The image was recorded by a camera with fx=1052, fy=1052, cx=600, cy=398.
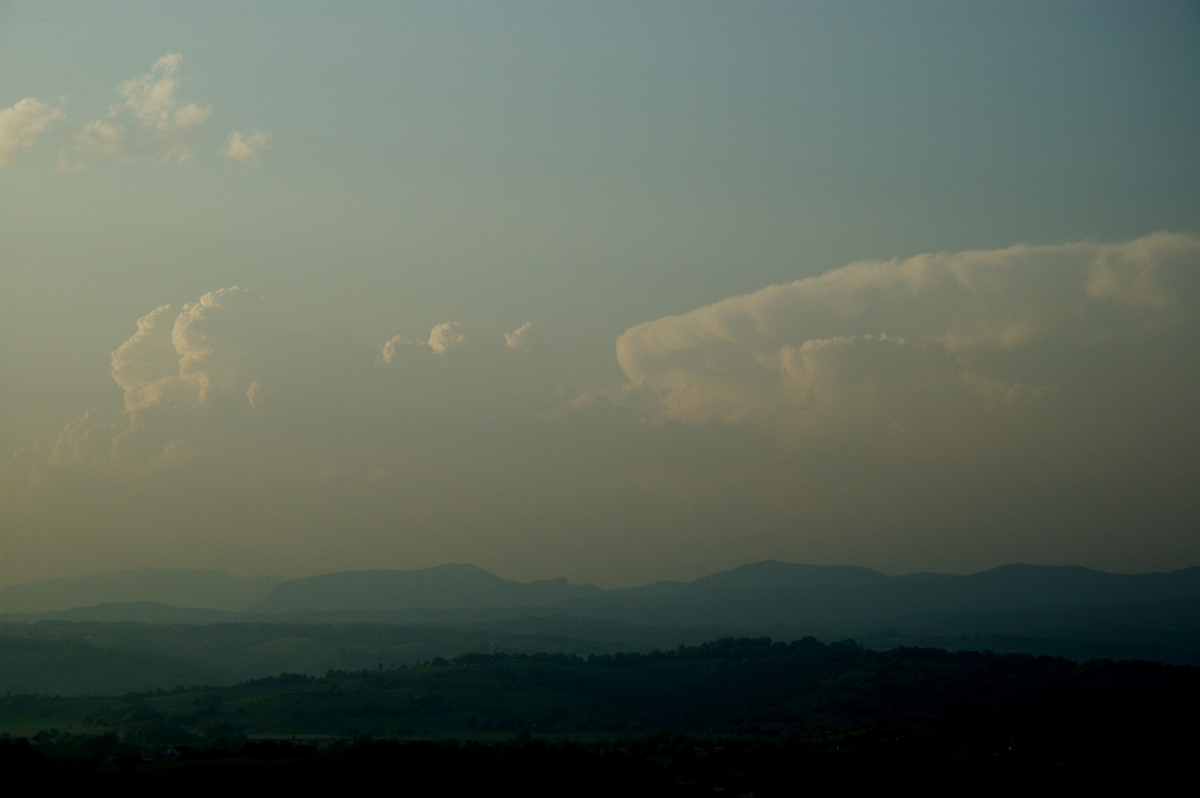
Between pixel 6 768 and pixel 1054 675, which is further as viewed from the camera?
pixel 1054 675

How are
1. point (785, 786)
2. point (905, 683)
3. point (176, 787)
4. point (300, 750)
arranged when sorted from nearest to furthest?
point (176, 787) → point (785, 786) → point (300, 750) → point (905, 683)

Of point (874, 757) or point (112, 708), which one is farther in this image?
point (112, 708)

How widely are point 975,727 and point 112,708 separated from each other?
481 ft

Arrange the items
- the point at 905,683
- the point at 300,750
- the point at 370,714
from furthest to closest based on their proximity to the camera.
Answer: the point at 905,683 → the point at 370,714 → the point at 300,750

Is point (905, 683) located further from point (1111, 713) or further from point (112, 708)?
point (112, 708)

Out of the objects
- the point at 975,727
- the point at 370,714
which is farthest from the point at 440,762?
the point at 370,714

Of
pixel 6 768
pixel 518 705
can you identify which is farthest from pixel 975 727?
pixel 518 705

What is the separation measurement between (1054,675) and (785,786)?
11248 centimetres

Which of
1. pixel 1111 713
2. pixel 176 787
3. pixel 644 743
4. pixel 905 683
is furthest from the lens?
pixel 905 683

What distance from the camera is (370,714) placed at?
180 metres

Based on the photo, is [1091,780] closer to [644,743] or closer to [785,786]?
[785,786]

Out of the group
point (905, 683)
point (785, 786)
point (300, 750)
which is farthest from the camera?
point (905, 683)

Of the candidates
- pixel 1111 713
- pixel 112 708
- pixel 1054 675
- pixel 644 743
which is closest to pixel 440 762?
pixel 644 743

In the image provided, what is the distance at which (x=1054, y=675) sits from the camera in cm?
18462
